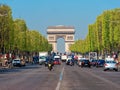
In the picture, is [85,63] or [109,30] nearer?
[85,63]

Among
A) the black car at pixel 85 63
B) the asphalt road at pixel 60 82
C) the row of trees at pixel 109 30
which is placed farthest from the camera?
the row of trees at pixel 109 30

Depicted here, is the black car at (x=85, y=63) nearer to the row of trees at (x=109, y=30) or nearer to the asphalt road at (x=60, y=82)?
the row of trees at (x=109, y=30)

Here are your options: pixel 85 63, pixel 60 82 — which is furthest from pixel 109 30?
pixel 60 82

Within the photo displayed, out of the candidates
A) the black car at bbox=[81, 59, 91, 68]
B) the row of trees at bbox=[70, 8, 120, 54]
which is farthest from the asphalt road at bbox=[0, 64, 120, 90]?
the row of trees at bbox=[70, 8, 120, 54]

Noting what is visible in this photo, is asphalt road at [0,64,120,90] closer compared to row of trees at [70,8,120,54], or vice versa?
asphalt road at [0,64,120,90]

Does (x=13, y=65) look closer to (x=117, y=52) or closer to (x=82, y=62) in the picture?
(x=82, y=62)

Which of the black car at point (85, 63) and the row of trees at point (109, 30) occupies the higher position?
the row of trees at point (109, 30)

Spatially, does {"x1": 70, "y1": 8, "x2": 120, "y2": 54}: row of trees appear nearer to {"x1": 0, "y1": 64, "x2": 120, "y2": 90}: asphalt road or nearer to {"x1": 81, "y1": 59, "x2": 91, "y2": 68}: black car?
{"x1": 81, "y1": 59, "x2": 91, "y2": 68}: black car

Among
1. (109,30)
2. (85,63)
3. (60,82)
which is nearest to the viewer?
(60,82)

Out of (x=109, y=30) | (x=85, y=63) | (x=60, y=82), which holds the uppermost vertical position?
(x=109, y=30)

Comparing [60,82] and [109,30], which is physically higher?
[109,30]

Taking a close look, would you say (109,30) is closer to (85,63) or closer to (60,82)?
(85,63)

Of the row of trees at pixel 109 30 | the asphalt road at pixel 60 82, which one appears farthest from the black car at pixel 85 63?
the asphalt road at pixel 60 82

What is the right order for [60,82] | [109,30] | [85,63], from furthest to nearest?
[109,30], [85,63], [60,82]
